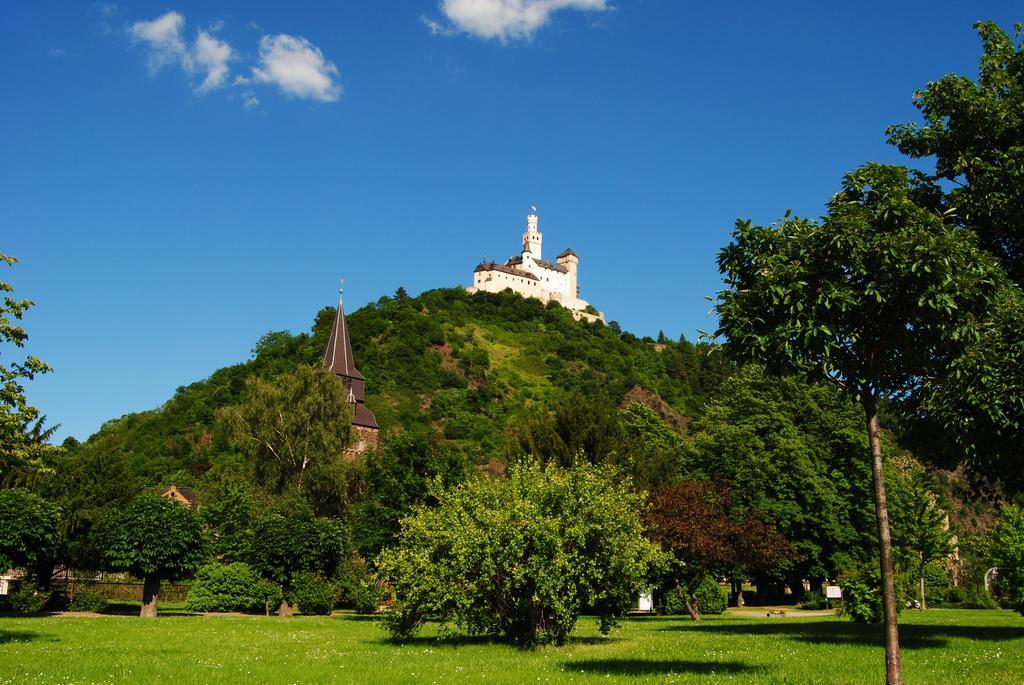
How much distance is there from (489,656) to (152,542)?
21.7 m

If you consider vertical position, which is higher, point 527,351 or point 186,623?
point 527,351

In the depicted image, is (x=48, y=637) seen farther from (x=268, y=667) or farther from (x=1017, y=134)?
(x=1017, y=134)

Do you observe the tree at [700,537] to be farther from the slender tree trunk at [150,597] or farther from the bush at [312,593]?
the slender tree trunk at [150,597]

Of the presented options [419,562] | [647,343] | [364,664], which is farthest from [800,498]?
[647,343]

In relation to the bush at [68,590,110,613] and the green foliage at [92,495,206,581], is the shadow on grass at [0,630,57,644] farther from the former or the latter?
the bush at [68,590,110,613]

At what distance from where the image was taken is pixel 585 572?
20766 mm

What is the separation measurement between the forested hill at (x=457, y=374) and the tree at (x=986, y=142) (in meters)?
68.1

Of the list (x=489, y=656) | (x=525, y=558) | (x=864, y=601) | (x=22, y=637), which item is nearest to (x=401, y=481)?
(x=22, y=637)

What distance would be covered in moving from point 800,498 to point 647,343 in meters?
122

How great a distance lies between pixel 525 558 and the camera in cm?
2089

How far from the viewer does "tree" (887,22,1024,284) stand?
→ 21391 millimetres

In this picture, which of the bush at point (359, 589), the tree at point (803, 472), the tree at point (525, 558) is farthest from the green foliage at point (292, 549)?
the tree at point (803, 472)

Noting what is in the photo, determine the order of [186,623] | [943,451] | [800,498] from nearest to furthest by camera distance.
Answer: [943,451], [186,623], [800,498]

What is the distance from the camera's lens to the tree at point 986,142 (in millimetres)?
21391
